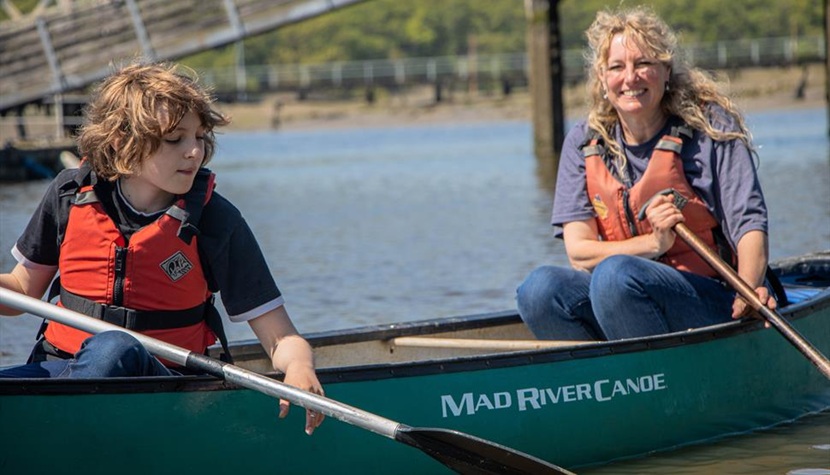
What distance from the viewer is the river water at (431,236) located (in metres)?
4.89

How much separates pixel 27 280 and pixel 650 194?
205 centimetres

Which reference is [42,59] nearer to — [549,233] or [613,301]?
[549,233]

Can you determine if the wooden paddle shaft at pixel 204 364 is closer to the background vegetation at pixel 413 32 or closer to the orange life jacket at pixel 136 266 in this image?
the orange life jacket at pixel 136 266

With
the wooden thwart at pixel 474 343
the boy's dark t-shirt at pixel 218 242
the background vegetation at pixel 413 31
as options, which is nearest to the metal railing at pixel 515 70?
the background vegetation at pixel 413 31

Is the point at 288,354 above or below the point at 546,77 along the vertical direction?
above

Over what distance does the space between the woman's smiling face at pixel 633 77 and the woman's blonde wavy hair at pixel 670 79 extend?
0.02 meters

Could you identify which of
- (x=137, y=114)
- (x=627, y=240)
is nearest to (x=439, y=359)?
Answer: (x=627, y=240)

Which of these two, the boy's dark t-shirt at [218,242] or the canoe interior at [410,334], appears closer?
the boy's dark t-shirt at [218,242]

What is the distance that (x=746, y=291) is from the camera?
4.44m

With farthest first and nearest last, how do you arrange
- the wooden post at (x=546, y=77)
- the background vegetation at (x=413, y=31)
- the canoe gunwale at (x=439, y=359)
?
1. the background vegetation at (x=413, y=31)
2. the wooden post at (x=546, y=77)
3. the canoe gunwale at (x=439, y=359)

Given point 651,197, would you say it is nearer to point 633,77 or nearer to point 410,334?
point 633,77

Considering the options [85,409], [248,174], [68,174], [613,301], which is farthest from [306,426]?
[248,174]

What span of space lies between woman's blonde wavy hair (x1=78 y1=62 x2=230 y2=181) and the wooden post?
14.8 meters

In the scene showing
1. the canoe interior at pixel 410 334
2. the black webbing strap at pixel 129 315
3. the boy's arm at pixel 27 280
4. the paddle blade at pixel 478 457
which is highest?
the boy's arm at pixel 27 280
